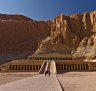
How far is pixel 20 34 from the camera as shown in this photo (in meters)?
80.1

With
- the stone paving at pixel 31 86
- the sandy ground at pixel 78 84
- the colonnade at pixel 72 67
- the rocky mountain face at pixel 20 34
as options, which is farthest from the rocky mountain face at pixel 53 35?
the stone paving at pixel 31 86

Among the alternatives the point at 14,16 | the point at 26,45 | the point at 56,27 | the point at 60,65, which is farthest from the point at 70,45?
the point at 14,16

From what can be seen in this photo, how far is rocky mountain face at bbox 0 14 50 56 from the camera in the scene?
73688 millimetres

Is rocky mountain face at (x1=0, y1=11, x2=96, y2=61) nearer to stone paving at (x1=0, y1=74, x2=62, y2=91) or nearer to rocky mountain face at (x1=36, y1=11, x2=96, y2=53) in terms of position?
rocky mountain face at (x1=36, y1=11, x2=96, y2=53)

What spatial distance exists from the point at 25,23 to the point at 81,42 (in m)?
27.2

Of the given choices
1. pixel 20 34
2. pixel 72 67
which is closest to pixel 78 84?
pixel 72 67

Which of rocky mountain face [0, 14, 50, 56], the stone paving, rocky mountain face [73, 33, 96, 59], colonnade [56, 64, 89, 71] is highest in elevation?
rocky mountain face [0, 14, 50, 56]

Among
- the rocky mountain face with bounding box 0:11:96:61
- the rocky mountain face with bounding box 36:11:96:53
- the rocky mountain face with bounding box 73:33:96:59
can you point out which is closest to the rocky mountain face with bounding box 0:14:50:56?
the rocky mountain face with bounding box 0:11:96:61

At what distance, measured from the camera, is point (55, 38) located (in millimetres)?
64000

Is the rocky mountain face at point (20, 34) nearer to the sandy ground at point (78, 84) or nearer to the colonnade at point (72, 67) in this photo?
the colonnade at point (72, 67)

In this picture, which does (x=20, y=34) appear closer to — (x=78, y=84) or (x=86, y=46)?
(x=86, y=46)

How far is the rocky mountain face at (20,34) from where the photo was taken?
73.7m

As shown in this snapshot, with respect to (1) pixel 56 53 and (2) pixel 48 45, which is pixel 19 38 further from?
(1) pixel 56 53

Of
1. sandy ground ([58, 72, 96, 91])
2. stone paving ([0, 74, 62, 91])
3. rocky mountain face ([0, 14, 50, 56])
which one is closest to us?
stone paving ([0, 74, 62, 91])
